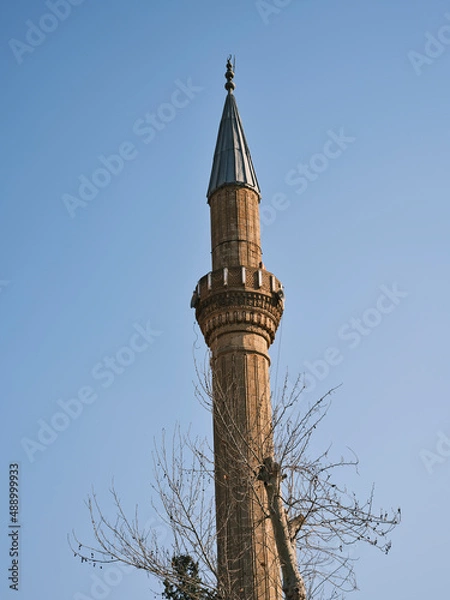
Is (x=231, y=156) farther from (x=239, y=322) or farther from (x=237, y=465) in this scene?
(x=237, y=465)

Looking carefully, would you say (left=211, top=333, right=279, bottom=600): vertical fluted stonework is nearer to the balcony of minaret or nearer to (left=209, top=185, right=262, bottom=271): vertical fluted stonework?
the balcony of minaret

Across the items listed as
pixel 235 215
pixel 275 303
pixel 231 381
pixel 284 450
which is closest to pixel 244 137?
pixel 235 215

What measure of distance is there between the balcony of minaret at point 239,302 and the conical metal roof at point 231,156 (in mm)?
2282

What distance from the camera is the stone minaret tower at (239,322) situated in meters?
16.7

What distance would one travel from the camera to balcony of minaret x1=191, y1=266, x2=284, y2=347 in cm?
1912

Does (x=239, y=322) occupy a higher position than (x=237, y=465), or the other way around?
(x=239, y=322)

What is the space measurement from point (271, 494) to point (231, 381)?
7.75m

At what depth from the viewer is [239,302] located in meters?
19.2

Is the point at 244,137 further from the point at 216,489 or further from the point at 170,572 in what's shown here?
the point at 170,572

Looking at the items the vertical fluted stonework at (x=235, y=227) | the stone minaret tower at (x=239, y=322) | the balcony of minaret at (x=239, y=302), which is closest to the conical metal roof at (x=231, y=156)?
the stone minaret tower at (x=239, y=322)

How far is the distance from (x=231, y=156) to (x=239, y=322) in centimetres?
423

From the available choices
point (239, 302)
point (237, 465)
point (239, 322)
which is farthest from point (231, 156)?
point (237, 465)

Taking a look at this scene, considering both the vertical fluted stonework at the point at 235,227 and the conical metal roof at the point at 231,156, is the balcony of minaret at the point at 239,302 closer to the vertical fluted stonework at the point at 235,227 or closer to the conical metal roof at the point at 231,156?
the vertical fluted stonework at the point at 235,227

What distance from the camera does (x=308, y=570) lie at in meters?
11.4
